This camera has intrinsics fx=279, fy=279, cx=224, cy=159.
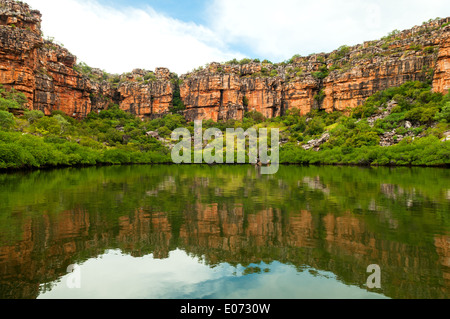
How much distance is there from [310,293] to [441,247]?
4.43 m

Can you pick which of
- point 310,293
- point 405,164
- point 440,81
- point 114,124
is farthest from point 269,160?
point 310,293

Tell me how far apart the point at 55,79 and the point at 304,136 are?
77670 millimetres

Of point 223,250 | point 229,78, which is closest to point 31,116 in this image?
point 229,78

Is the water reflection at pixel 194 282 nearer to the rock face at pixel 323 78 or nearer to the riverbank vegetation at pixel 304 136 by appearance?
the riverbank vegetation at pixel 304 136

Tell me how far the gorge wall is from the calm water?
74.9m

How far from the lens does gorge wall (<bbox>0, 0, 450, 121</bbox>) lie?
70.0 metres

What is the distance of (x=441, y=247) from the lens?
7000 millimetres

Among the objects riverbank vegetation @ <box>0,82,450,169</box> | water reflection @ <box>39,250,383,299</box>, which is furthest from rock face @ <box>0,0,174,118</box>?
water reflection @ <box>39,250,383,299</box>

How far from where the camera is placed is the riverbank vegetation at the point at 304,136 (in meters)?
42.9

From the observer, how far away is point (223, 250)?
7211mm

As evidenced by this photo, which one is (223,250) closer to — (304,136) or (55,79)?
(304,136)

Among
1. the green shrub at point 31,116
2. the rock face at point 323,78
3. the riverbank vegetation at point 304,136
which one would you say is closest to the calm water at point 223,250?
the riverbank vegetation at point 304,136
